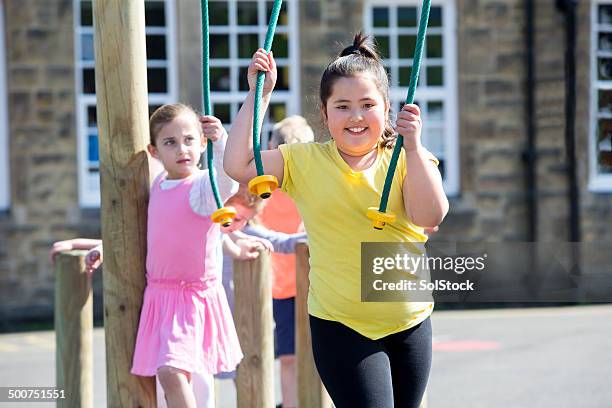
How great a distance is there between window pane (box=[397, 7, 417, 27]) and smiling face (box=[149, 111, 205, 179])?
8.62 meters

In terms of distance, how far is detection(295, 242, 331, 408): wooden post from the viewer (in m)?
4.50

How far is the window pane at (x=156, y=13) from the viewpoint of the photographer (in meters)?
11.9

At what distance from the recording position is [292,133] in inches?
215

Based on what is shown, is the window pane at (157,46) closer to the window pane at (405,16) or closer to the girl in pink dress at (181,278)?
the window pane at (405,16)

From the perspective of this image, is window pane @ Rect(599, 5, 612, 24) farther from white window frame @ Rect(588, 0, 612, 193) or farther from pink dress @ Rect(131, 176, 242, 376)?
pink dress @ Rect(131, 176, 242, 376)

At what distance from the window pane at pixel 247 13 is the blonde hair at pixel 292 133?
22.2 feet

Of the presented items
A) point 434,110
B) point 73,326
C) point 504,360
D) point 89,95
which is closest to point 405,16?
point 434,110

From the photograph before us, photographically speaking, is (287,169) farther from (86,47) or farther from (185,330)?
(86,47)

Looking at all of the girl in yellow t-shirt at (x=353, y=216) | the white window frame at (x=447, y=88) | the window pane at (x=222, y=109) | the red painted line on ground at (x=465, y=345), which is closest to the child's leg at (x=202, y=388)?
the girl in yellow t-shirt at (x=353, y=216)

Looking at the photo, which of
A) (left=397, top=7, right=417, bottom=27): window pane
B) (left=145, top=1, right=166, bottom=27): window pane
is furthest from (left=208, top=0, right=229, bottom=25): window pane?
(left=397, top=7, right=417, bottom=27): window pane

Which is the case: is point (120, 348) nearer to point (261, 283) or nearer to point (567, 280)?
point (261, 283)

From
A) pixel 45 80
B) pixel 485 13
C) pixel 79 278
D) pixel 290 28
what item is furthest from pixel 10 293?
pixel 79 278

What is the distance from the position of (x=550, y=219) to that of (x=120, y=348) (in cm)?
929

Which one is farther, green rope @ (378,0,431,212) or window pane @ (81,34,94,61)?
window pane @ (81,34,94,61)
